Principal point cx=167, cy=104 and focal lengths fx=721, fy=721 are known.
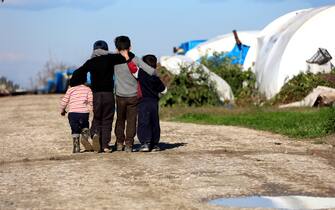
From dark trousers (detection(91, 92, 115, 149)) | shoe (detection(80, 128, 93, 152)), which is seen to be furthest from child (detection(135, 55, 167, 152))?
shoe (detection(80, 128, 93, 152))

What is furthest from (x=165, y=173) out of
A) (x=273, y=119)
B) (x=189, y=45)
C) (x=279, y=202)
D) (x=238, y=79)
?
(x=189, y=45)

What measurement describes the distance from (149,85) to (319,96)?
A: 33.1 ft

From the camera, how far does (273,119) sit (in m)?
17.8

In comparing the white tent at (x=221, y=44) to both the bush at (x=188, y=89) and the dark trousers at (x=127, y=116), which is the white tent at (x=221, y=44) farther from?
the dark trousers at (x=127, y=116)

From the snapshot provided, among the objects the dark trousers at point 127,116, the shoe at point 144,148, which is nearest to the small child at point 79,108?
the dark trousers at point 127,116

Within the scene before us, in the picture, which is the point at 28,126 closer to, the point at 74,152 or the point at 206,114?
the point at 206,114

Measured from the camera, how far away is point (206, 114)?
20.5 m

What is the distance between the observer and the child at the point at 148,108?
11.7 m

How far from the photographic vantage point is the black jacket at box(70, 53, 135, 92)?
11.6 metres

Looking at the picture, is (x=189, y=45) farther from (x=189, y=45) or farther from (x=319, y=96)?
(x=319, y=96)

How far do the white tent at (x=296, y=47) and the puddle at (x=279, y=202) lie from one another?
55.1ft

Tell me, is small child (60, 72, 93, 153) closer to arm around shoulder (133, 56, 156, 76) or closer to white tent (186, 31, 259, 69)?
arm around shoulder (133, 56, 156, 76)

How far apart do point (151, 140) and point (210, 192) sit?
13.2 ft

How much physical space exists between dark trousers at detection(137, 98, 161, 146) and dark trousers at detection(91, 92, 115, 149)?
49cm
